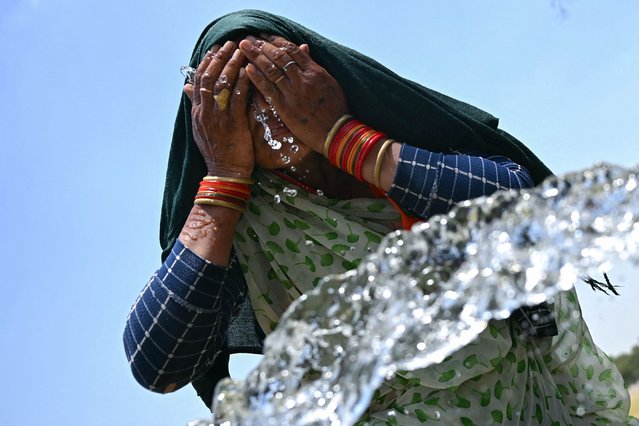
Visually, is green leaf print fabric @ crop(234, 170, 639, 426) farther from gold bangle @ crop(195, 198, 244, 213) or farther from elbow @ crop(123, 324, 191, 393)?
elbow @ crop(123, 324, 191, 393)

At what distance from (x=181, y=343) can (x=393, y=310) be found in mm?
817

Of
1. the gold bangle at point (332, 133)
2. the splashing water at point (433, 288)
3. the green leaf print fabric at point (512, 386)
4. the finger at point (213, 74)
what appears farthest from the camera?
the finger at point (213, 74)

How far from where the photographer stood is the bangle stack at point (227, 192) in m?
2.42

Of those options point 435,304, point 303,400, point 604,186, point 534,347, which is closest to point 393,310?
point 435,304

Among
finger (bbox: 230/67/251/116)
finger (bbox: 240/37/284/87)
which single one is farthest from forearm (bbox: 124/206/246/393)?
finger (bbox: 240/37/284/87)

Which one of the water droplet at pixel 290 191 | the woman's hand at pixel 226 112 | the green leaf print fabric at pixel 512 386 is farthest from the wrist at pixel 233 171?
the green leaf print fabric at pixel 512 386

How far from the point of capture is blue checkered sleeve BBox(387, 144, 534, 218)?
221cm

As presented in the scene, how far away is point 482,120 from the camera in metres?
2.45

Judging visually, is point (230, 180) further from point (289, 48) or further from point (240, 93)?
point (289, 48)

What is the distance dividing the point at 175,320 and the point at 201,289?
0.35 feet

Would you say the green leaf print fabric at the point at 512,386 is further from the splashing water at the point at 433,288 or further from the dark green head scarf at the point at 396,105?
the dark green head scarf at the point at 396,105

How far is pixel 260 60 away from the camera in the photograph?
2357 mm

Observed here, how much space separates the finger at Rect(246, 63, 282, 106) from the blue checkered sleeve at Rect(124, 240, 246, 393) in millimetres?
474

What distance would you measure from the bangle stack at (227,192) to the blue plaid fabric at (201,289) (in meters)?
0.15
